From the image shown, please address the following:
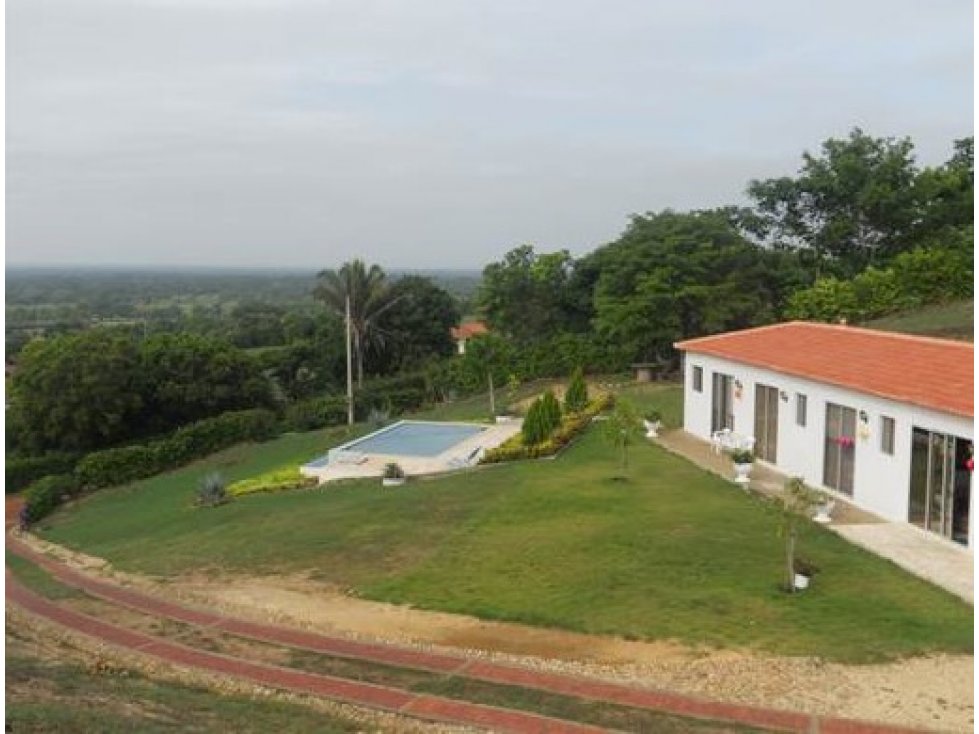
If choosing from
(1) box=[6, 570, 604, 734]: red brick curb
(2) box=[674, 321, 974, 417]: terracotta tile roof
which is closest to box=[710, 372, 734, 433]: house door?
(2) box=[674, 321, 974, 417]: terracotta tile roof

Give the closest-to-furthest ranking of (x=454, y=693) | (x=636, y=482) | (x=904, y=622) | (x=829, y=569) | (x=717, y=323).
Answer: (x=454, y=693) → (x=904, y=622) → (x=829, y=569) → (x=636, y=482) → (x=717, y=323)

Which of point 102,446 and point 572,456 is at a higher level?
point 572,456

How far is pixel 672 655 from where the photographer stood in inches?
402

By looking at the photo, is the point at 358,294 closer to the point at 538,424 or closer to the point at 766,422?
the point at 538,424

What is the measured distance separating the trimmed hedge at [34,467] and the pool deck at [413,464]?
617 inches

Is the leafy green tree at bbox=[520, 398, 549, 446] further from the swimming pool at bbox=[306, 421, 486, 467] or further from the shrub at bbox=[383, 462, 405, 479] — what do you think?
the shrub at bbox=[383, 462, 405, 479]

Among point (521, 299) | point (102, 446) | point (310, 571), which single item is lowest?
point (102, 446)

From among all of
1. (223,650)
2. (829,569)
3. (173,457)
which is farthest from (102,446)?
(829,569)

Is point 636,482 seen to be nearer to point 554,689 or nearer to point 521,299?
point 554,689

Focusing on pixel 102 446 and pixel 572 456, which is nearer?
pixel 572 456

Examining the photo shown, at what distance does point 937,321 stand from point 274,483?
938 inches

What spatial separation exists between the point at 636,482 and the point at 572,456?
382 centimetres

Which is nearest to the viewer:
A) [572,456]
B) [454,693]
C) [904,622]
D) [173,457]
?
[454,693]

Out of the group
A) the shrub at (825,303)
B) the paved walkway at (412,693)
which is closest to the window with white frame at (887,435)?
the paved walkway at (412,693)
